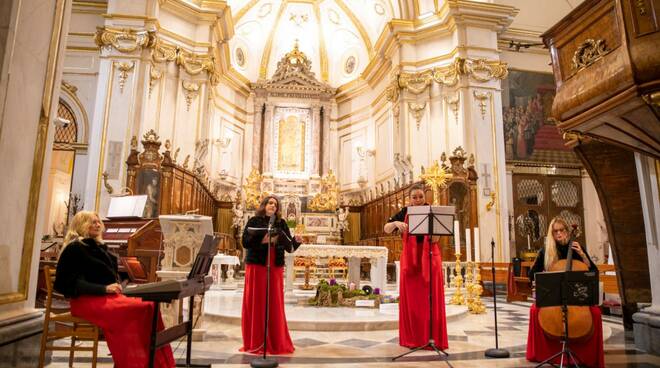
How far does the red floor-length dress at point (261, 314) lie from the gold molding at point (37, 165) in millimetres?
1799

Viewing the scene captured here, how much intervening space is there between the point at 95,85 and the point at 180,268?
1086cm

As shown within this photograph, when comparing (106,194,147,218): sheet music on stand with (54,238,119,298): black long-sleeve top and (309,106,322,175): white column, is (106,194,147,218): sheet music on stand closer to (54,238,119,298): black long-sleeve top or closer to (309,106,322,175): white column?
(54,238,119,298): black long-sleeve top

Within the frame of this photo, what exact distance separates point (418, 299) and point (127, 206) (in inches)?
286

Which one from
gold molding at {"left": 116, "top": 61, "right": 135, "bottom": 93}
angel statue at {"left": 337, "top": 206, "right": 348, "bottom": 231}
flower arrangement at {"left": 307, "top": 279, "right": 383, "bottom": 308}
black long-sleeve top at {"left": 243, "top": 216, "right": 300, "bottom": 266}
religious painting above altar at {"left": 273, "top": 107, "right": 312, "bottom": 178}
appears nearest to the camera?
black long-sleeve top at {"left": 243, "top": 216, "right": 300, "bottom": 266}

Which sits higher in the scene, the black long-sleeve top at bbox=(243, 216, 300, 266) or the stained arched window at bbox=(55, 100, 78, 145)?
the stained arched window at bbox=(55, 100, 78, 145)

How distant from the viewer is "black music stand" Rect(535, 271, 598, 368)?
3.65 metres

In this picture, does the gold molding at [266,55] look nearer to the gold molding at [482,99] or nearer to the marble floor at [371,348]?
the gold molding at [482,99]

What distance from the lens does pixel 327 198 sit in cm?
1791

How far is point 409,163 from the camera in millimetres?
14688

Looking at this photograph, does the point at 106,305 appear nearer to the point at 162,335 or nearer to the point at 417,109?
the point at 162,335

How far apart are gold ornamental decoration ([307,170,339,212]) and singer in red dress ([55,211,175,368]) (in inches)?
566

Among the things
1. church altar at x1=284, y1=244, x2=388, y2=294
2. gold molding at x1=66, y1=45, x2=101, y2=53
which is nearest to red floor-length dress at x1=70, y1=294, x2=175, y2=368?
church altar at x1=284, y1=244, x2=388, y2=294

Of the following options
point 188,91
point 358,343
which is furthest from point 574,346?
point 188,91

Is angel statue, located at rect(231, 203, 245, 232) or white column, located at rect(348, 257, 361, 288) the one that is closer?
white column, located at rect(348, 257, 361, 288)
